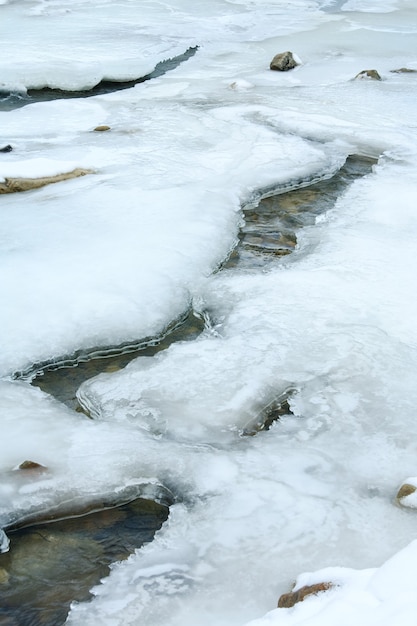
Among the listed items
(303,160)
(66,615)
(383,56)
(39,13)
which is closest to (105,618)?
(66,615)

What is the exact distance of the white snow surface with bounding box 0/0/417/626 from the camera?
2.08 meters

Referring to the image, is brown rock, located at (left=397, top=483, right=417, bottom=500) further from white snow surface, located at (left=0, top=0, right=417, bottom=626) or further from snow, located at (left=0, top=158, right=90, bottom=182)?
snow, located at (left=0, top=158, right=90, bottom=182)

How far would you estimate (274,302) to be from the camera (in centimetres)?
345

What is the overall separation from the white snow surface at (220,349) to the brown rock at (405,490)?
39 millimetres

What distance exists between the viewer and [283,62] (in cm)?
809

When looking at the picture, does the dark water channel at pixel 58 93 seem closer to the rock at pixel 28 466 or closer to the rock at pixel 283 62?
the rock at pixel 283 62

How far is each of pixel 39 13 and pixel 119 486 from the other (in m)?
9.66

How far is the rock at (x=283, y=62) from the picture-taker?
8.10 m

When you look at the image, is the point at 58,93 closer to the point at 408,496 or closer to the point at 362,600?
the point at 408,496

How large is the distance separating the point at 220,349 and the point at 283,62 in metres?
5.69

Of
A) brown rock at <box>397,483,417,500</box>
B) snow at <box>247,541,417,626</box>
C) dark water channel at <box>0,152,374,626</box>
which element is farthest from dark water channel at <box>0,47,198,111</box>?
snow at <box>247,541,417,626</box>

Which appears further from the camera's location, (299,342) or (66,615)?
(299,342)

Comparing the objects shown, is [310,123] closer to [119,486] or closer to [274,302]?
[274,302]

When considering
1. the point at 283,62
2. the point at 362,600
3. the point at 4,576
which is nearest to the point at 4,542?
the point at 4,576
